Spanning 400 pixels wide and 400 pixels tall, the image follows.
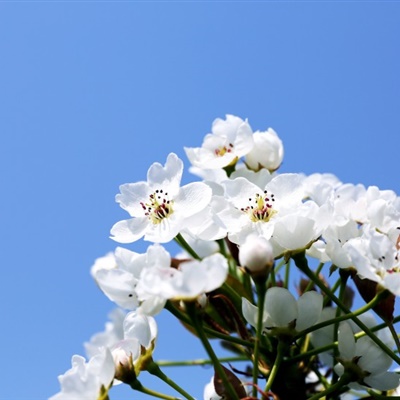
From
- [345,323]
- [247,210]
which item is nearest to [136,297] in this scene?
[247,210]

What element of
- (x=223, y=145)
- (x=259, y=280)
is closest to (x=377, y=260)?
(x=259, y=280)

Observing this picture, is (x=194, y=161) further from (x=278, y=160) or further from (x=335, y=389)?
(x=335, y=389)

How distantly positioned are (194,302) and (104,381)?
242mm

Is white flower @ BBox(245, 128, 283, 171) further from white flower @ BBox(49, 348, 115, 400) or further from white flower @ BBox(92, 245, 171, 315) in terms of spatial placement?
white flower @ BBox(49, 348, 115, 400)

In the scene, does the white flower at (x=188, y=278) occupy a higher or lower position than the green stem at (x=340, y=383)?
higher

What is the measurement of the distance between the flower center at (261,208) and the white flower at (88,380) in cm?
45

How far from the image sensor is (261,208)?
1559 mm

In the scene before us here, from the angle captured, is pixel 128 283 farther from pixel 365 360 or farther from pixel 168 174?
pixel 365 360

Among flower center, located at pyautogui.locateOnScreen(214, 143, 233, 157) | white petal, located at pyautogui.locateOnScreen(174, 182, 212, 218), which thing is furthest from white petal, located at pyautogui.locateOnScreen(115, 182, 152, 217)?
flower center, located at pyautogui.locateOnScreen(214, 143, 233, 157)

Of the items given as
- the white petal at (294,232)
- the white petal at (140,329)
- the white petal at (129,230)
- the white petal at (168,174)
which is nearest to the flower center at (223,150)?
the white petal at (168,174)

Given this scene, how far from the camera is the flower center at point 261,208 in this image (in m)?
1.54

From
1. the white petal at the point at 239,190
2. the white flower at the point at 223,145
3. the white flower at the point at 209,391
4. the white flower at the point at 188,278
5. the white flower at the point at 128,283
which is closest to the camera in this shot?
the white flower at the point at 188,278

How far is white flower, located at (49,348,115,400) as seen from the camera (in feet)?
4.31

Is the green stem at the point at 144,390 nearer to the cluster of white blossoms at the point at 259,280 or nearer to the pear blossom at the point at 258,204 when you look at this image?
the cluster of white blossoms at the point at 259,280
